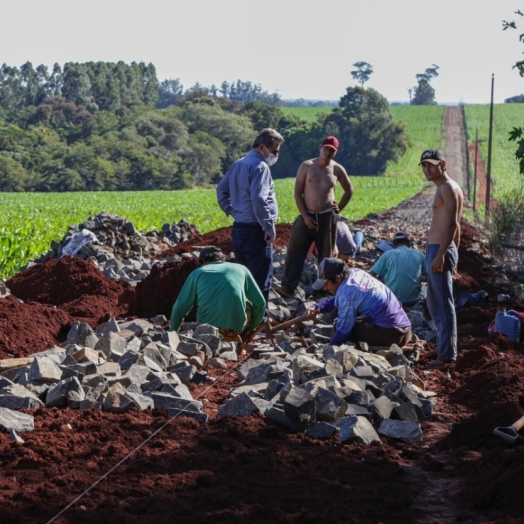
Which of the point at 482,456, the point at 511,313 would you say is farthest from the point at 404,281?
the point at 482,456

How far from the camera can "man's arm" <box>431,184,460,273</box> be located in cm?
825

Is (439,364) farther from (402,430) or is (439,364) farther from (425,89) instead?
(425,89)

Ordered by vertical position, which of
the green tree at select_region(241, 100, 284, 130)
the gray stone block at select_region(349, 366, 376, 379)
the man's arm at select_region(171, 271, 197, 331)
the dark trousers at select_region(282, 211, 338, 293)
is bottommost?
the gray stone block at select_region(349, 366, 376, 379)

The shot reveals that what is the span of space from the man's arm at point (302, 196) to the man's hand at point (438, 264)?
10.7ft

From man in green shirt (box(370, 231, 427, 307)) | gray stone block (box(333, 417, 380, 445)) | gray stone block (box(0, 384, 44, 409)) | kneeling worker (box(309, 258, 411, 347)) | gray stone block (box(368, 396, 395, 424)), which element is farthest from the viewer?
man in green shirt (box(370, 231, 427, 307))

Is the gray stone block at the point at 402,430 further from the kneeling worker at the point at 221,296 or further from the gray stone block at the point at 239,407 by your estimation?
the kneeling worker at the point at 221,296

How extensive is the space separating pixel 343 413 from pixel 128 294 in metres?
6.37

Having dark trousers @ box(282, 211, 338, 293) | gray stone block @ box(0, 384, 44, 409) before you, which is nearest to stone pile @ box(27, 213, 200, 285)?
dark trousers @ box(282, 211, 338, 293)

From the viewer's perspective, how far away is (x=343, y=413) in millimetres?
6492

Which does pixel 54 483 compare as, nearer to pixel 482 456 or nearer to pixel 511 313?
pixel 482 456

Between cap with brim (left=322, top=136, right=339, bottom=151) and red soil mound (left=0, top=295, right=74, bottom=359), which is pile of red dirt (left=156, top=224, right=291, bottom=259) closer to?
cap with brim (left=322, top=136, right=339, bottom=151)

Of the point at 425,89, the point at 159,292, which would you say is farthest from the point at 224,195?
the point at 425,89

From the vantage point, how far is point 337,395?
6656 mm

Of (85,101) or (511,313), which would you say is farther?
(85,101)
